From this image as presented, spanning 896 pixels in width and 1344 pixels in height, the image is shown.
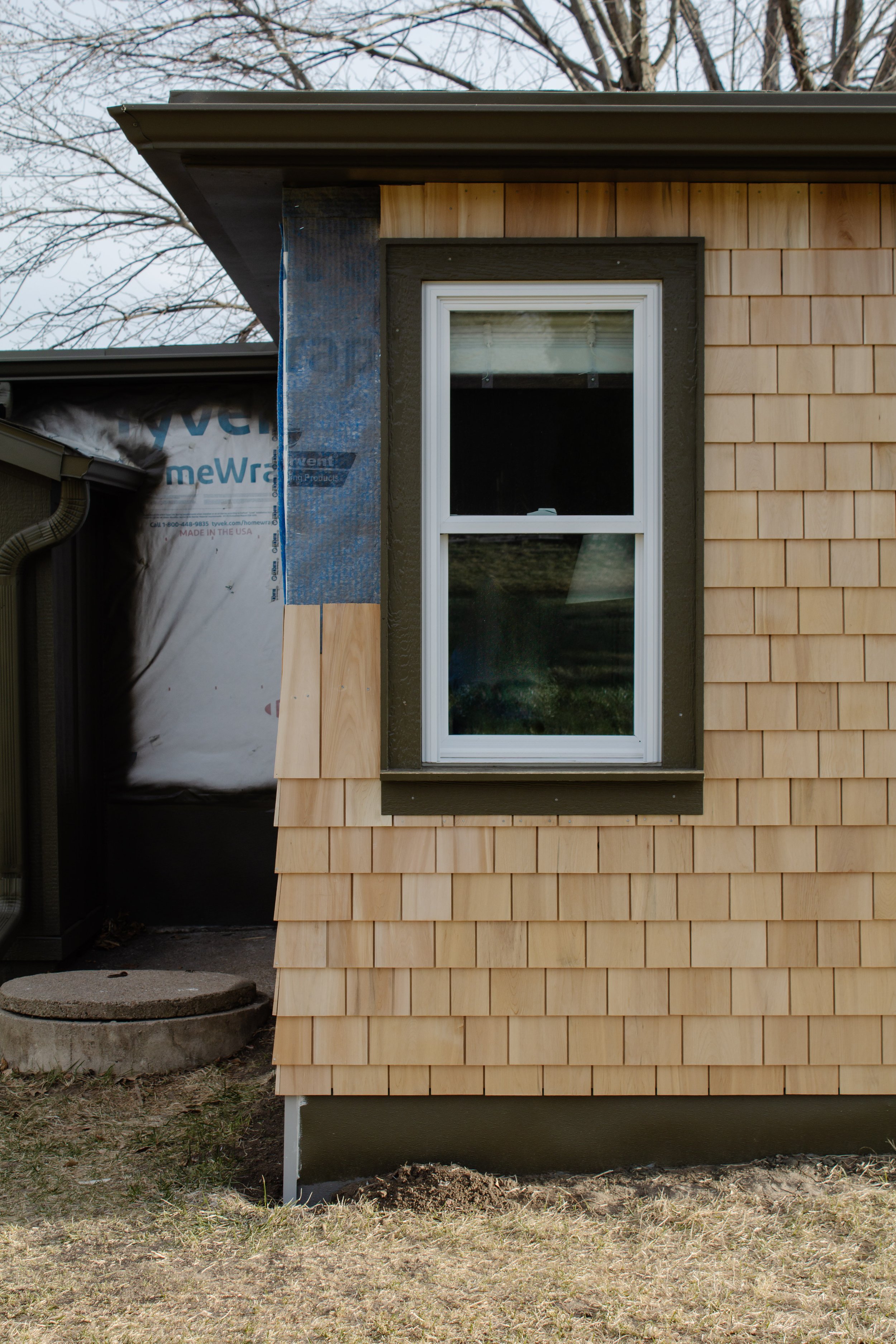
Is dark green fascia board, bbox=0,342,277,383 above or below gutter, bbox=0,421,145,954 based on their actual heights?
above

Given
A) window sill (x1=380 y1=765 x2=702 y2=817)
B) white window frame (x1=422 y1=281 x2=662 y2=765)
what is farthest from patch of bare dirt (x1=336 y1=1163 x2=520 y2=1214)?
white window frame (x1=422 y1=281 x2=662 y2=765)

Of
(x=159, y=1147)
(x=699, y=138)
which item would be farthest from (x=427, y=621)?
(x=159, y=1147)

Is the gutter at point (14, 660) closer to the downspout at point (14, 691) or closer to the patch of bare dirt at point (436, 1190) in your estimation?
the downspout at point (14, 691)

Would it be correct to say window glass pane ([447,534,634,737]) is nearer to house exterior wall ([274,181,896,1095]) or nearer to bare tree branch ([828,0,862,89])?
house exterior wall ([274,181,896,1095])

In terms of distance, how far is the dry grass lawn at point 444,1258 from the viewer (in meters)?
2.34

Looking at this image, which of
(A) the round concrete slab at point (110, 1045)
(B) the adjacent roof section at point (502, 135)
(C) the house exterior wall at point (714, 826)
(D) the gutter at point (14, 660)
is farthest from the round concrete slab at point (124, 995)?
(B) the adjacent roof section at point (502, 135)

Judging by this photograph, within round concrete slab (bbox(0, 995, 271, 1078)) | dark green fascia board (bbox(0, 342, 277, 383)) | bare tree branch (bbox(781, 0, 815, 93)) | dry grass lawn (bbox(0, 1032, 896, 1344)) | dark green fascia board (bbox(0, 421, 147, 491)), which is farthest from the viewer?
bare tree branch (bbox(781, 0, 815, 93))

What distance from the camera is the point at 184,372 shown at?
570cm

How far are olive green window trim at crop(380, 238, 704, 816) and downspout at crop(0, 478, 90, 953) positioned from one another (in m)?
2.55

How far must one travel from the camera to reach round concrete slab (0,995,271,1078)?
12.6ft

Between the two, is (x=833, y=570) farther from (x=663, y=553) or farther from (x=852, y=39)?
(x=852, y=39)

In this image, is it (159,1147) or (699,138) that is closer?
(699,138)

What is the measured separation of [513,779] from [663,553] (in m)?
0.82

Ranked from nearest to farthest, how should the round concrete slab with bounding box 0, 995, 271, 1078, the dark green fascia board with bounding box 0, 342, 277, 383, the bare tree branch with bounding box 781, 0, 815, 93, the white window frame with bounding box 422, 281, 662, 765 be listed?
the white window frame with bounding box 422, 281, 662, 765, the round concrete slab with bounding box 0, 995, 271, 1078, the dark green fascia board with bounding box 0, 342, 277, 383, the bare tree branch with bounding box 781, 0, 815, 93
